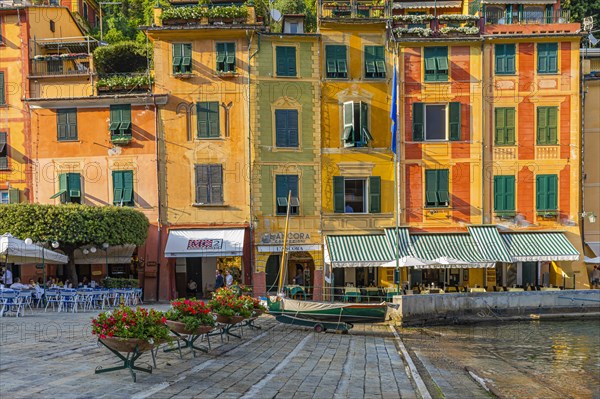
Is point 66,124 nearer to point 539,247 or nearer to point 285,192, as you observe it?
point 285,192

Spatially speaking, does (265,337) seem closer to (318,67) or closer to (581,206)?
(318,67)

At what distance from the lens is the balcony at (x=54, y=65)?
35.9 meters

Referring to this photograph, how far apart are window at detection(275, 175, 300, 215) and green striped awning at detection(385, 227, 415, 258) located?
4.71 metres

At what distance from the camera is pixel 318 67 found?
118 ft

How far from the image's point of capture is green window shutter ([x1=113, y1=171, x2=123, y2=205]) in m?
35.2

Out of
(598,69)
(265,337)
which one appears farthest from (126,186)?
(598,69)

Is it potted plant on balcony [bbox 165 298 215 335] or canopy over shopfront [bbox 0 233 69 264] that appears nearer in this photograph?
potted plant on balcony [bbox 165 298 215 335]

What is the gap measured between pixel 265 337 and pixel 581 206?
21146mm

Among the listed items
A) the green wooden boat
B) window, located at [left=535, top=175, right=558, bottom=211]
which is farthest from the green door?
the green wooden boat

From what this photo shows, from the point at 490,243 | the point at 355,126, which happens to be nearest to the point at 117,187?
the point at 355,126

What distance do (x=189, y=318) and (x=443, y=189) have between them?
74.4 ft

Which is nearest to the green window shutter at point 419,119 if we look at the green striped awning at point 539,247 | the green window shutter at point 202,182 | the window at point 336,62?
the window at point 336,62

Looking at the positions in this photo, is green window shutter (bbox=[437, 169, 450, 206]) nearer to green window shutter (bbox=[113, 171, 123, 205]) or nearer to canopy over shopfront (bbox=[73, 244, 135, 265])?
canopy over shopfront (bbox=[73, 244, 135, 265])

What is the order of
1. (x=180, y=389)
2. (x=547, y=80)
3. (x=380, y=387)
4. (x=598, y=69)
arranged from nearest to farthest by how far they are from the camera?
(x=180, y=389)
(x=380, y=387)
(x=547, y=80)
(x=598, y=69)
